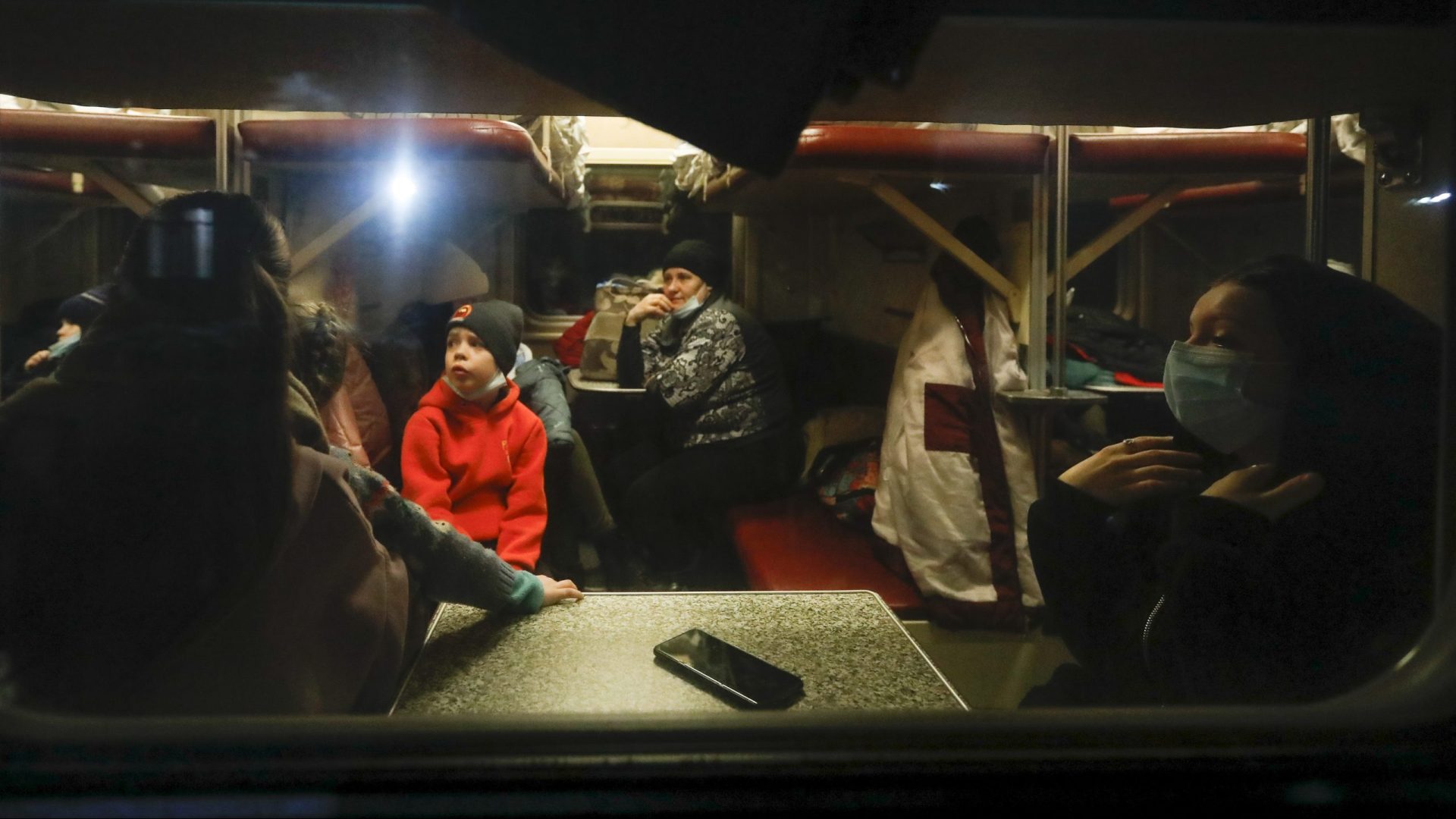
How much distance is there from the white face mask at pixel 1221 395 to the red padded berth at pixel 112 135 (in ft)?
3.60

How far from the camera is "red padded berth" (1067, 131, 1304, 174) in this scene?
1236 millimetres

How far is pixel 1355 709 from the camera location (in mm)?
644

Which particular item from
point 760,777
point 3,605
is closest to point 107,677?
point 3,605

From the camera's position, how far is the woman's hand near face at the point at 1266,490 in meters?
0.84

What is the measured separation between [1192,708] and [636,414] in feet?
5.37

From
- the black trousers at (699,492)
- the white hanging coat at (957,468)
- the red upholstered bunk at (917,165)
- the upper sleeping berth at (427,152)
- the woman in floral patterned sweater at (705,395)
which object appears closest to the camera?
the upper sleeping berth at (427,152)

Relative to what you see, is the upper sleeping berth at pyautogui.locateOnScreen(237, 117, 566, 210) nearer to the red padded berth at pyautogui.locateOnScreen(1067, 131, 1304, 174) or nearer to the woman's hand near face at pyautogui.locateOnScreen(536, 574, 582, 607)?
the woman's hand near face at pyautogui.locateOnScreen(536, 574, 582, 607)

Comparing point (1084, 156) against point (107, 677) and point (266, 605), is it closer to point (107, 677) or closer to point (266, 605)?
point (266, 605)

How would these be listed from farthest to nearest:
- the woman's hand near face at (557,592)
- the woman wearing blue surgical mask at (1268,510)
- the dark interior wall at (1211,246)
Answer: the woman's hand near face at (557,592) < the dark interior wall at (1211,246) < the woman wearing blue surgical mask at (1268,510)

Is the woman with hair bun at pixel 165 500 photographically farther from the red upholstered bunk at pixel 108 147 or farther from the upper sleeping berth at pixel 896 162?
the upper sleeping berth at pixel 896 162

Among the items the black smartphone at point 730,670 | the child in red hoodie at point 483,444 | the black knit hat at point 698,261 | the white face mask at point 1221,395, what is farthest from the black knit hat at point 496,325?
the white face mask at point 1221,395

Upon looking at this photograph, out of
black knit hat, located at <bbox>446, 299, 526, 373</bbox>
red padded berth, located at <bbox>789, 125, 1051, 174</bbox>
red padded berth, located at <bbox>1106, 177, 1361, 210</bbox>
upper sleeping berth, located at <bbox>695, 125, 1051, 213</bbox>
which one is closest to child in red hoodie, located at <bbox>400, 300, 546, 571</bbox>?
black knit hat, located at <bbox>446, 299, 526, 373</bbox>

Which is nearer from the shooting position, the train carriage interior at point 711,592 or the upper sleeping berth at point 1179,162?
the train carriage interior at point 711,592

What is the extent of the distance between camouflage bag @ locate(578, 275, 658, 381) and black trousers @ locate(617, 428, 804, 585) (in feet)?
0.98
